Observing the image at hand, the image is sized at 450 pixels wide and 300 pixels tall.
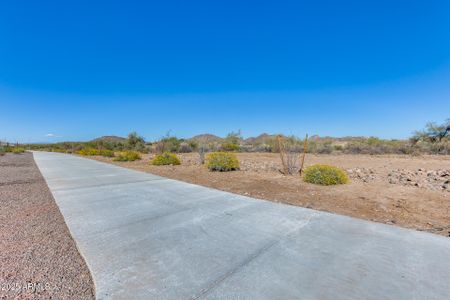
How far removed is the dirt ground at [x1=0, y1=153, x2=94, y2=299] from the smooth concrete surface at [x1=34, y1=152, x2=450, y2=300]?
159 millimetres

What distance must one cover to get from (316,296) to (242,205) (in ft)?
10.8

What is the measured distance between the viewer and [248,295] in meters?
2.37

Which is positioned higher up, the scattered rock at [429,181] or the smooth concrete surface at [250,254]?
the scattered rock at [429,181]

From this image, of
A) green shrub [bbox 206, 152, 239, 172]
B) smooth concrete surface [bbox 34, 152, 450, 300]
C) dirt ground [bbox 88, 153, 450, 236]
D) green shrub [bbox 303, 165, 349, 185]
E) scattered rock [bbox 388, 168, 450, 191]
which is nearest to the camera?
smooth concrete surface [bbox 34, 152, 450, 300]

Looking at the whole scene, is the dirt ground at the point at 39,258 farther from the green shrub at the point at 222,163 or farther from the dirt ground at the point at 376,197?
the green shrub at the point at 222,163

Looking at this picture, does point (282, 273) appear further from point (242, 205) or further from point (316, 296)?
point (242, 205)

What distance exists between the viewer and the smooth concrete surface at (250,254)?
2.46m

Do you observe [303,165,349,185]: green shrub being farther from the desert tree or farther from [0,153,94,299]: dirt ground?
the desert tree

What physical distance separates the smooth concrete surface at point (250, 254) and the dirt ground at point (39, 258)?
0.52 ft

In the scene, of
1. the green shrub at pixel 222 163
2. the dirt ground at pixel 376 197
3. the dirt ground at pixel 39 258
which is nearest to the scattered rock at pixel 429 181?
the dirt ground at pixel 376 197

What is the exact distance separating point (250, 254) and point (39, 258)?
8.91 ft

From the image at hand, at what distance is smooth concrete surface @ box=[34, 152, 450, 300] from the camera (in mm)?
2463

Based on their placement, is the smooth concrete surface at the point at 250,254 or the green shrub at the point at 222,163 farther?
the green shrub at the point at 222,163

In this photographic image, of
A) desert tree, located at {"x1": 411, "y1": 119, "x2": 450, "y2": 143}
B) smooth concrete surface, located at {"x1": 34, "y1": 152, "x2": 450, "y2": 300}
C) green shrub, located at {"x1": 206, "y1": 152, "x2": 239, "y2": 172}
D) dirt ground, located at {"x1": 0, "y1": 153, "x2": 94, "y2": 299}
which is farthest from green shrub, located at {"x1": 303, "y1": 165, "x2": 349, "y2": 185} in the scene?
desert tree, located at {"x1": 411, "y1": 119, "x2": 450, "y2": 143}
